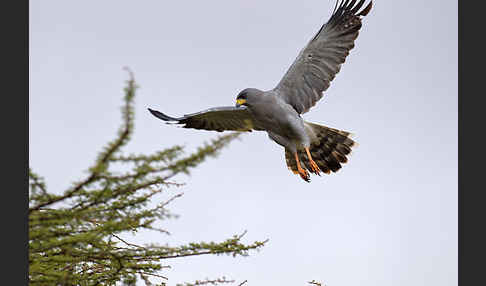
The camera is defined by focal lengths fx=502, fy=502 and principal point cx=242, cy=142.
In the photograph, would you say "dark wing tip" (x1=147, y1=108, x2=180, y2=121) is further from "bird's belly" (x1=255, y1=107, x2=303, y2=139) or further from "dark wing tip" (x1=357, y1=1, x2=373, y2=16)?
"dark wing tip" (x1=357, y1=1, x2=373, y2=16)

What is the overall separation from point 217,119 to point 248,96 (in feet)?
2.53

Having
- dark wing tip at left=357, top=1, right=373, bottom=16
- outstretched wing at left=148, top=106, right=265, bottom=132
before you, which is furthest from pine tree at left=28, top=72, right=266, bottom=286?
dark wing tip at left=357, top=1, right=373, bottom=16

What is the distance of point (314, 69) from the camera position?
667 cm

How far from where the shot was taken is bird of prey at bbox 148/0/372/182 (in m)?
6.10

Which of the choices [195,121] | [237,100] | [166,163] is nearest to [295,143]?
[237,100]

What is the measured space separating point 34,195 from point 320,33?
513 cm

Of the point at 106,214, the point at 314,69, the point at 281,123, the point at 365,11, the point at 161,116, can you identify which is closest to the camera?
the point at 106,214

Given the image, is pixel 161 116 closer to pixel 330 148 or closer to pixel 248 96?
pixel 248 96

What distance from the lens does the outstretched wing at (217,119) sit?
6.15 meters

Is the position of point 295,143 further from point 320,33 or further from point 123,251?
point 123,251

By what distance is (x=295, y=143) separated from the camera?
6.44m

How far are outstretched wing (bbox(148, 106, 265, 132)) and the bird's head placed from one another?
77 mm

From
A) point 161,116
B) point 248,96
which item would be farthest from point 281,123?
point 161,116

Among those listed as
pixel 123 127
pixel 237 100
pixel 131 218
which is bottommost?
pixel 131 218
